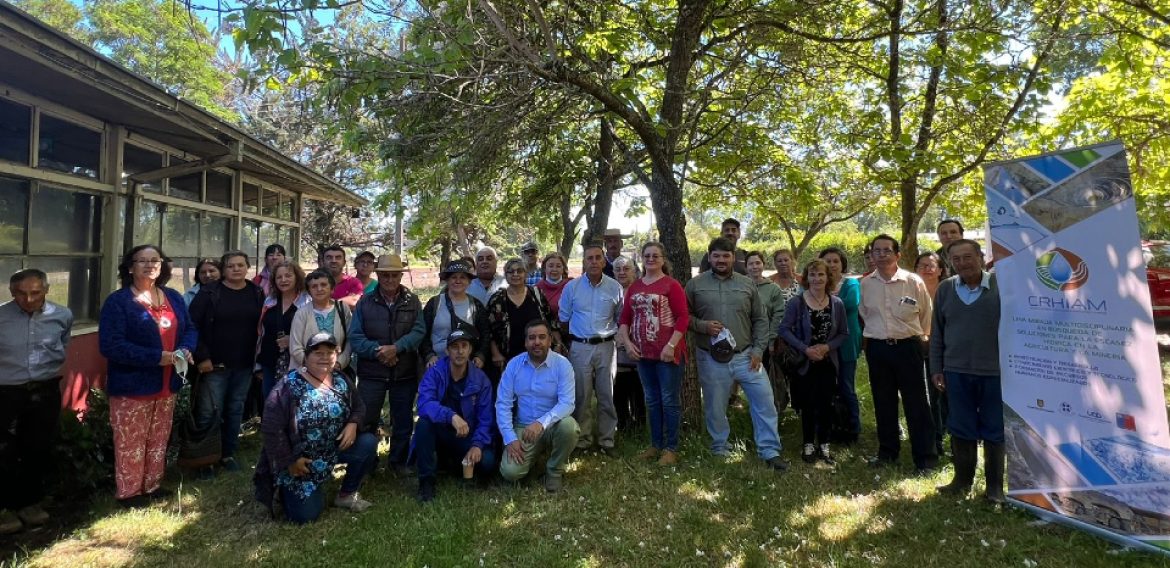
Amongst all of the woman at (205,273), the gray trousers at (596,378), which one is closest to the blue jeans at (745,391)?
the gray trousers at (596,378)

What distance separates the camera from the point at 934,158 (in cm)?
665

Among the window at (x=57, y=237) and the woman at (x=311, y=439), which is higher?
the window at (x=57, y=237)

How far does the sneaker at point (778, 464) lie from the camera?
4477mm

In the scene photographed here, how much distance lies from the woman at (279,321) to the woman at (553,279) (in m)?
2.13

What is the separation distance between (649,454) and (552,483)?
37.8 inches

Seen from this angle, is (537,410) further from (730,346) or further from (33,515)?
(33,515)

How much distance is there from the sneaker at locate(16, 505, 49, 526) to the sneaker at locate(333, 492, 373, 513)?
1.83 meters

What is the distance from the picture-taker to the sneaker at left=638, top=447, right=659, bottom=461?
4789mm

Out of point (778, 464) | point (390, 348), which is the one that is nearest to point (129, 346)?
point (390, 348)

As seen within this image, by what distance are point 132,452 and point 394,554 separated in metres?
2.25

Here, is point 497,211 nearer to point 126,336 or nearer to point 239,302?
point 239,302

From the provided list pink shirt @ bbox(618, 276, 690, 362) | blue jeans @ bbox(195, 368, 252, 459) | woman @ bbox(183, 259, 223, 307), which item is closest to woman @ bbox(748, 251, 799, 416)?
pink shirt @ bbox(618, 276, 690, 362)

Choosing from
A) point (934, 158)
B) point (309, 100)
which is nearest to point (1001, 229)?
point (934, 158)

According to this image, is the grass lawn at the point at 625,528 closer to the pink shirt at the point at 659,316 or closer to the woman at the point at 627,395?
the pink shirt at the point at 659,316
